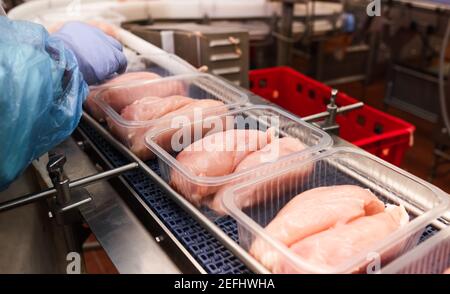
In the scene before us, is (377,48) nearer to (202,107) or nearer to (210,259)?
(202,107)

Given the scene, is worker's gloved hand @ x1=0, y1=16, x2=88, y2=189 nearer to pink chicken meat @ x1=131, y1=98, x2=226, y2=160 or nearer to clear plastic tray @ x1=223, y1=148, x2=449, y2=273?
pink chicken meat @ x1=131, y1=98, x2=226, y2=160

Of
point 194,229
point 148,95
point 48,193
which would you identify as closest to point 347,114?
point 148,95

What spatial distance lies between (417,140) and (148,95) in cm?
269

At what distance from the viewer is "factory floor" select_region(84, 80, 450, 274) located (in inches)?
78.4

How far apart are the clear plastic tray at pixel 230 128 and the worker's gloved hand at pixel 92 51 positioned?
344mm

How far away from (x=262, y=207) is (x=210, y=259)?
150mm

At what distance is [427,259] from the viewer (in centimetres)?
64

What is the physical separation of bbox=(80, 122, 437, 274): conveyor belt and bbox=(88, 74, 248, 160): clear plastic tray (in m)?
0.07

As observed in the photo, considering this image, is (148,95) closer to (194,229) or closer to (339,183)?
(194,229)

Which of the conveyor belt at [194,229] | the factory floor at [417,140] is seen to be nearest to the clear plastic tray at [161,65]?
the conveyor belt at [194,229]

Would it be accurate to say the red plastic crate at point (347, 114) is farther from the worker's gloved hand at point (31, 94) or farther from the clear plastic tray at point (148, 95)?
the worker's gloved hand at point (31, 94)

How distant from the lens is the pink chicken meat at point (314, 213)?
2.17ft

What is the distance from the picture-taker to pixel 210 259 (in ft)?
2.39
